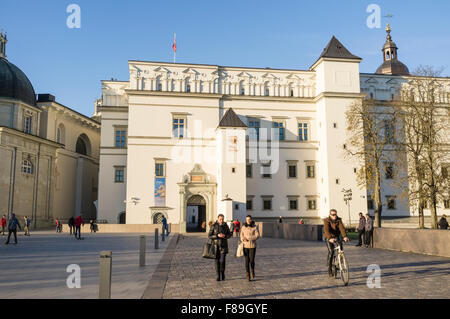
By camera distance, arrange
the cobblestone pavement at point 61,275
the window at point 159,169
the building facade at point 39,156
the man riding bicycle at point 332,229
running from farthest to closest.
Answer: the window at point 159,169
the building facade at point 39,156
the man riding bicycle at point 332,229
the cobblestone pavement at point 61,275

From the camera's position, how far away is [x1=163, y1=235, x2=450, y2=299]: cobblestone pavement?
8242 millimetres

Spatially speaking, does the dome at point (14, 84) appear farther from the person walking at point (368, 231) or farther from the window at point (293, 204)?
the person walking at point (368, 231)

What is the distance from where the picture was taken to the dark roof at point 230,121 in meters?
38.7

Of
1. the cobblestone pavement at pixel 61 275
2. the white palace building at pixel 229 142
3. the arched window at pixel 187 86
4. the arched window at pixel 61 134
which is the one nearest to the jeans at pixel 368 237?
the cobblestone pavement at pixel 61 275

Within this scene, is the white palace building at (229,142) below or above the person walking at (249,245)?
above

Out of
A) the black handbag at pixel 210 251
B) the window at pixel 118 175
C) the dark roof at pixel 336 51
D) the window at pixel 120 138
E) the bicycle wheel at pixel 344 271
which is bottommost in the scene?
the bicycle wheel at pixel 344 271

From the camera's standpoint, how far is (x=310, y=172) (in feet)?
139

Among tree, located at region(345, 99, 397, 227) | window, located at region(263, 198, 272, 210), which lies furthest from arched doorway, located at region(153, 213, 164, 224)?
tree, located at region(345, 99, 397, 227)

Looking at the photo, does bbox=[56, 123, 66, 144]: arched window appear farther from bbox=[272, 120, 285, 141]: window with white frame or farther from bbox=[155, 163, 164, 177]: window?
bbox=[272, 120, 285, 141]: window with white frame

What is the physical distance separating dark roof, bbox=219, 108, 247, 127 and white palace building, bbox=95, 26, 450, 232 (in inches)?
4.5

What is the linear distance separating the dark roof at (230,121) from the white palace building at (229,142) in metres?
0.11

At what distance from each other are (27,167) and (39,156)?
69.6 inches
